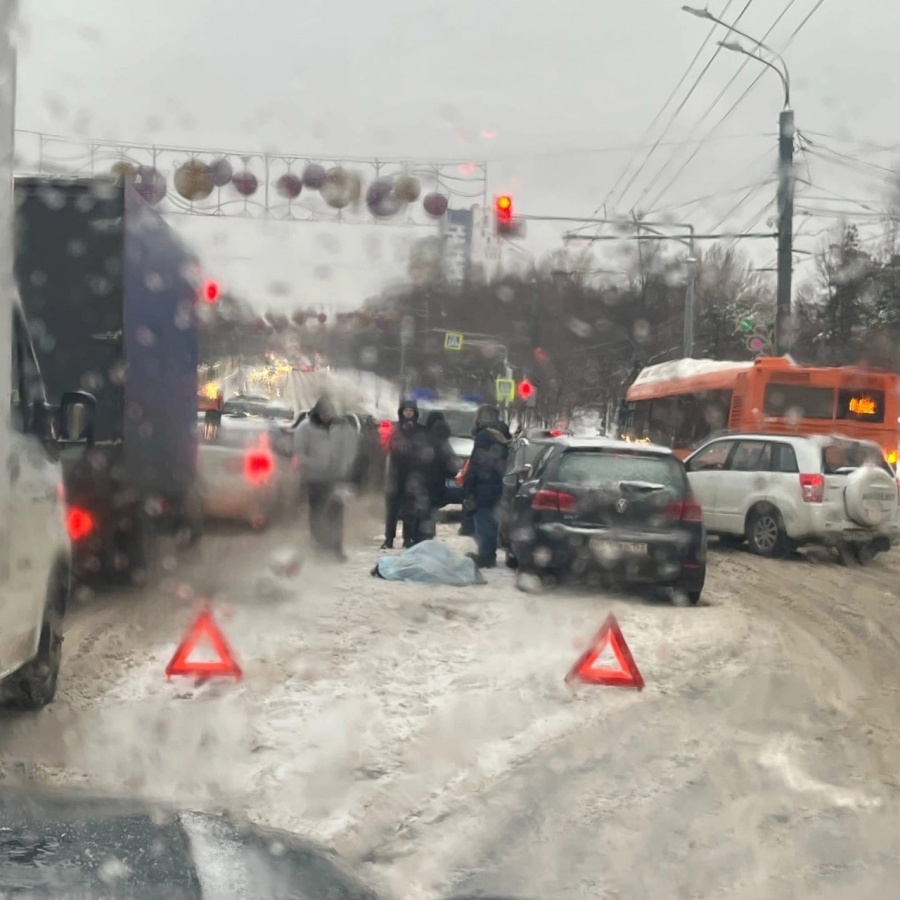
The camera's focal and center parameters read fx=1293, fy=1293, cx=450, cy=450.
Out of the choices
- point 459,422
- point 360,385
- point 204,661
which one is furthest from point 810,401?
point 360,385

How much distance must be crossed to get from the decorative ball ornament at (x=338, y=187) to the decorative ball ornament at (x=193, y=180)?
207 cm

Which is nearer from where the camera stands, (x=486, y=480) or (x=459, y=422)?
(x=486, y=480)

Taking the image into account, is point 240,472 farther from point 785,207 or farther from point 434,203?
point 785,207

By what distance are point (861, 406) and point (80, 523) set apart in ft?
51.8

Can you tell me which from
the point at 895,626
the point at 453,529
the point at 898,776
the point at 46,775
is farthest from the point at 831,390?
the point at 46,775

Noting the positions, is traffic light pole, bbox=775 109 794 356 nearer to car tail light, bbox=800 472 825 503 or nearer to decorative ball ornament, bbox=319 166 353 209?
decorative ball ornament, bbox=319 166 353 209

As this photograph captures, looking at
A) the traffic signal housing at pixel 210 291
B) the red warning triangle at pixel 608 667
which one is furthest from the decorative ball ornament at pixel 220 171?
the red warning triangle at pixel 608 667

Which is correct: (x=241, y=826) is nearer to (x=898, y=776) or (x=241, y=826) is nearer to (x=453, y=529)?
(x=898, y=776)

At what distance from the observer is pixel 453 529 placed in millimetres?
19672

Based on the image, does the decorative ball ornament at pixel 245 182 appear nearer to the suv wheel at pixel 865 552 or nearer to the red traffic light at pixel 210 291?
the red traffic light at pixel 210 291

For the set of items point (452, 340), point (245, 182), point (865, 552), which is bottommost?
point (865, 552)

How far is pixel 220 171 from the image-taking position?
23328 millimetres

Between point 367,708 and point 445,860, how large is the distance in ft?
7.25

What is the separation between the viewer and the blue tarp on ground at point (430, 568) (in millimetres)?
12164
